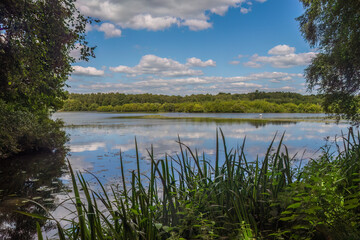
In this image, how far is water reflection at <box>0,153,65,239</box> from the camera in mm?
4129

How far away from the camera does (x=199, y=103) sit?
68.1 metres

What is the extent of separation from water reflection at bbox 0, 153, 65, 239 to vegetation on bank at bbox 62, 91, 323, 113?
147ft

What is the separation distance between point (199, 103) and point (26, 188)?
62.8m

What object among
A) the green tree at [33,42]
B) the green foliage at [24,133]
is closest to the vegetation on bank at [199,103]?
the green foliage at [24,133]

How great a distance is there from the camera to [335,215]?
1.91m

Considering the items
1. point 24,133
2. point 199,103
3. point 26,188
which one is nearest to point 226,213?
point 26,188

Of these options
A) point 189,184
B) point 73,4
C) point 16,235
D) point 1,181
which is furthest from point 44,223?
point 73,4

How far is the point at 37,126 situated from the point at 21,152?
1.31 metres

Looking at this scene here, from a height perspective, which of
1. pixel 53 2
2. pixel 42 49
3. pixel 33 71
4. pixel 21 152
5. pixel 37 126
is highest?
pixel 53 2

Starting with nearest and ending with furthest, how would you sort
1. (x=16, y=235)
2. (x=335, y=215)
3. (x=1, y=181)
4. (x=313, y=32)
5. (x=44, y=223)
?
(x=335, y=215)
(x=16, y=235)
(x=44, y=223)
(x=1, y=181)
(x=313, y=32)

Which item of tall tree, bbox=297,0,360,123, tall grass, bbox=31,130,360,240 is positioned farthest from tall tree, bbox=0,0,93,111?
tall tree, bbox=297,0,360,123

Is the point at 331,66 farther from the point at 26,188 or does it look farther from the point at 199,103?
the point at 199,103

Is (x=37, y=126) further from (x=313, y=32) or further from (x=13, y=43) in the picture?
(x=313, y=32)

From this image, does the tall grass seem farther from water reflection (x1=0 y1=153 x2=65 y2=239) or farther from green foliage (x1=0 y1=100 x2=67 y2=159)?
green foliage (x1=0 y1=100 x2=67 y2=159)
